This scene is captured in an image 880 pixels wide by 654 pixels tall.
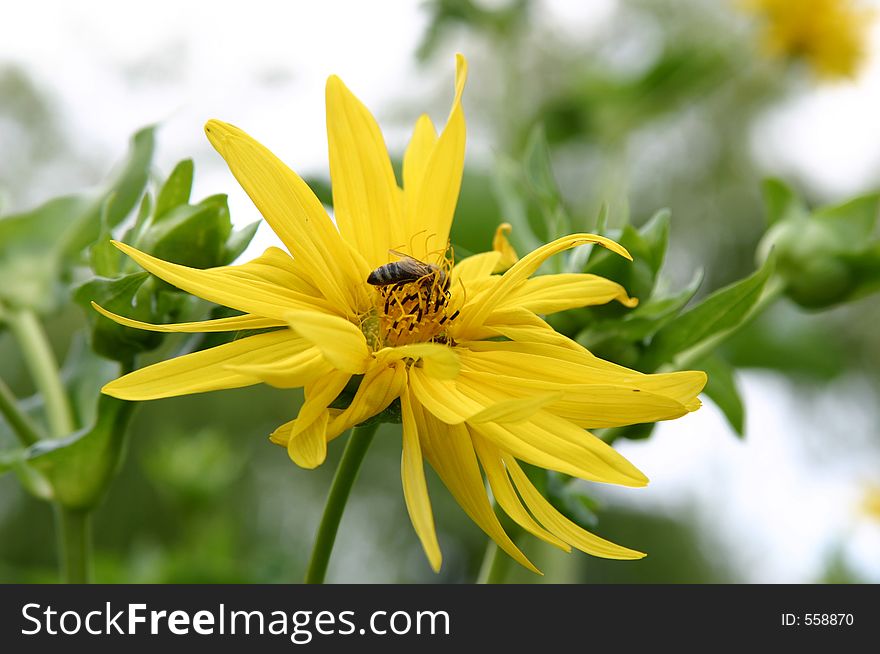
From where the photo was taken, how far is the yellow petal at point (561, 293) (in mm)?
525

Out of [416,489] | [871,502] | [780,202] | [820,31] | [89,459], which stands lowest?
[416,489]

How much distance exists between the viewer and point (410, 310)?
1.82ft

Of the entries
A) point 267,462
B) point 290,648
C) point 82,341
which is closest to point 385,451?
point 267,462

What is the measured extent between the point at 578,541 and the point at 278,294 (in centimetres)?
20

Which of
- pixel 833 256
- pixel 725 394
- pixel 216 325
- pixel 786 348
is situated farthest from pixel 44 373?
pixel 786 348

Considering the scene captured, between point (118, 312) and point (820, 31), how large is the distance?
77.8 inches

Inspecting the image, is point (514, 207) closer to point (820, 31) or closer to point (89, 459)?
point (89, 459)

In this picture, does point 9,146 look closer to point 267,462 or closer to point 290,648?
point 267,462

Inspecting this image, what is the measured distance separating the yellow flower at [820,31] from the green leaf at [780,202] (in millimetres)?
1323

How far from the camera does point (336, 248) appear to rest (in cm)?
54

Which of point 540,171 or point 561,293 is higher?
point 540,171

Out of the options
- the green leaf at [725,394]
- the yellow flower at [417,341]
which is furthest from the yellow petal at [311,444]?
the green leaf at [725,394]

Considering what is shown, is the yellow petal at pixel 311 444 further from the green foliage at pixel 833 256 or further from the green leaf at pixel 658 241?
the green foliage at pixel 833 256

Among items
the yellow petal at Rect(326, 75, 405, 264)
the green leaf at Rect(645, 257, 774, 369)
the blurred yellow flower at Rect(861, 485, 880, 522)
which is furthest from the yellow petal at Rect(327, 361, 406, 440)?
the blurred yellow flower at Rect(861, 485, 880, 522)
